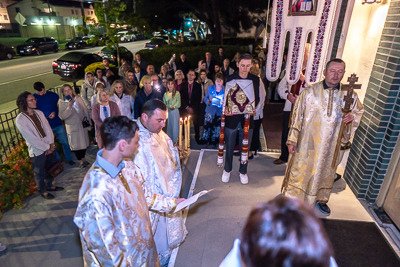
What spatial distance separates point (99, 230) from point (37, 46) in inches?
1017

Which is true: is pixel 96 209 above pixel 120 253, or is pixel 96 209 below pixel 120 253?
above

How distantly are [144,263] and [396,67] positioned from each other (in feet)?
12.9

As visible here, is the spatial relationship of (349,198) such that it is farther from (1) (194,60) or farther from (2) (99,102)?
(1) (194,60)

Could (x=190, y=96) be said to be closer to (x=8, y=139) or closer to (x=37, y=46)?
(x=8, y=139)

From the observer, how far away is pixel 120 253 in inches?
71.6

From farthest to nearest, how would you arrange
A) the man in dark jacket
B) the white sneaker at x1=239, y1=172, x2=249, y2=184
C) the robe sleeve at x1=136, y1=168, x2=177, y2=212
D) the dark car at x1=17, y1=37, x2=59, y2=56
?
1. the dark car at x1=17, y1=37, x2=59, y2=56
2. the man in dark jacket
3. the white sneaker at x1=239, y1=172, x2=249, y2=184
4. the robe sleeve at x1=136, y1=168, x2=177, y2=212

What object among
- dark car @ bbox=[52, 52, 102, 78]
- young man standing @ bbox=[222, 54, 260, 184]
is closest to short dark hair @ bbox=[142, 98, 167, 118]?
young man standing @ bbox=[222, 54, 260, 184]

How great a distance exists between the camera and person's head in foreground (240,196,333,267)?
2.93 ft

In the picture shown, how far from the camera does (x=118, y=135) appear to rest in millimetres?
1859

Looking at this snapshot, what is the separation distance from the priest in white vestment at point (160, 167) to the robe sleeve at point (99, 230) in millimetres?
816

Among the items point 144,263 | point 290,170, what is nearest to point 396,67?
point 290,170

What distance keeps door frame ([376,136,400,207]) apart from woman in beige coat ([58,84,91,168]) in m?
5.29

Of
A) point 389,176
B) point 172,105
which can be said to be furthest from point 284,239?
point 172,105

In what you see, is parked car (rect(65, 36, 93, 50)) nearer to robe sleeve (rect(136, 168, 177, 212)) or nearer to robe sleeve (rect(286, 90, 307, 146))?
robe sleeve (rect(286, 90, 307, 146))
